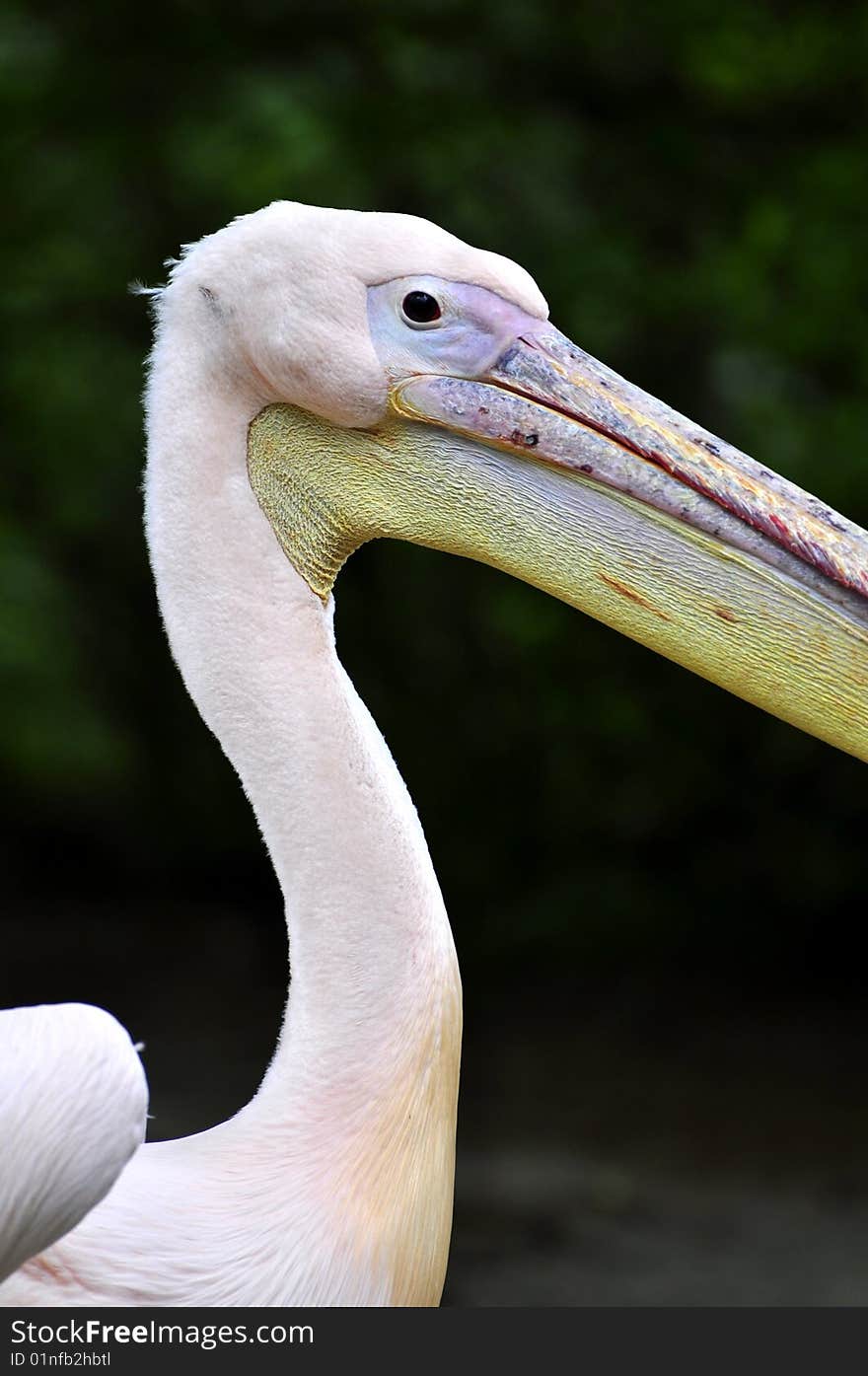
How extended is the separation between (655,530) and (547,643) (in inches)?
139

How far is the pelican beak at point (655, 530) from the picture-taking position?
2.00 metres

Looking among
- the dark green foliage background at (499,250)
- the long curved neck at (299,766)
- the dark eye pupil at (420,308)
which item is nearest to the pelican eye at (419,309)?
the dark eye pupil at (420,308)

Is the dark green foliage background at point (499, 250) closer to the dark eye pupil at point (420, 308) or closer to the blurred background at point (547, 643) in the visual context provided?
the blurred background at point (547, 643)

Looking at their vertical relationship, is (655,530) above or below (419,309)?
below

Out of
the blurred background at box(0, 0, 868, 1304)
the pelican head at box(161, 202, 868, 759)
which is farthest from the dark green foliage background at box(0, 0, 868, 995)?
the pelican head at box(161, 202, 868, 759)

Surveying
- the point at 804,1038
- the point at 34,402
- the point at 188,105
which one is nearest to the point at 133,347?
the point at 34,402

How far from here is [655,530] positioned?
204cm

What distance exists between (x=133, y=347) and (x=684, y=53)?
176 cm

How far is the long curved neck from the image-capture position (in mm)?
2062

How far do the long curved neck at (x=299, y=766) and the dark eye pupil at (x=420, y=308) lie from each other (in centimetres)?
21

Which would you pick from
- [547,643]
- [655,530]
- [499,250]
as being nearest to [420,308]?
[655,530]

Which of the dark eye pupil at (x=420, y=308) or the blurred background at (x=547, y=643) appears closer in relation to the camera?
the dark eye pupil at (x=420, y=308)

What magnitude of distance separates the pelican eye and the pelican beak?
0.21ft

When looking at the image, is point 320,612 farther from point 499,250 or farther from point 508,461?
point 499,250
